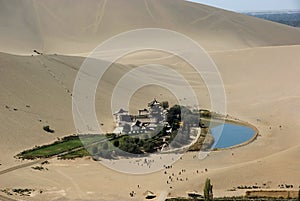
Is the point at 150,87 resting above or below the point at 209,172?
above

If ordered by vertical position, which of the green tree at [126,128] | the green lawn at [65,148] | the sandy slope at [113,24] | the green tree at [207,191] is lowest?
the green tree at [207,191]

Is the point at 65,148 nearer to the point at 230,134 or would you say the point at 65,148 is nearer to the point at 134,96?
the point at 230,134

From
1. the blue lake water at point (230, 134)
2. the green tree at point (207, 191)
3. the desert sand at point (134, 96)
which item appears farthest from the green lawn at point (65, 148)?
the green tree at point (207, 191)

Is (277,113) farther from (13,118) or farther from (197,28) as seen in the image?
(197,28)

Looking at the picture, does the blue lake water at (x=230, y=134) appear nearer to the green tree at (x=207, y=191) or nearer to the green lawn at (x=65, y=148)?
the green lawn at (x=65, y=148)

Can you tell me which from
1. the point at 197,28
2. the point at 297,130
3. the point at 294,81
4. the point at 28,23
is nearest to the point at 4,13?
the point at 28,23
